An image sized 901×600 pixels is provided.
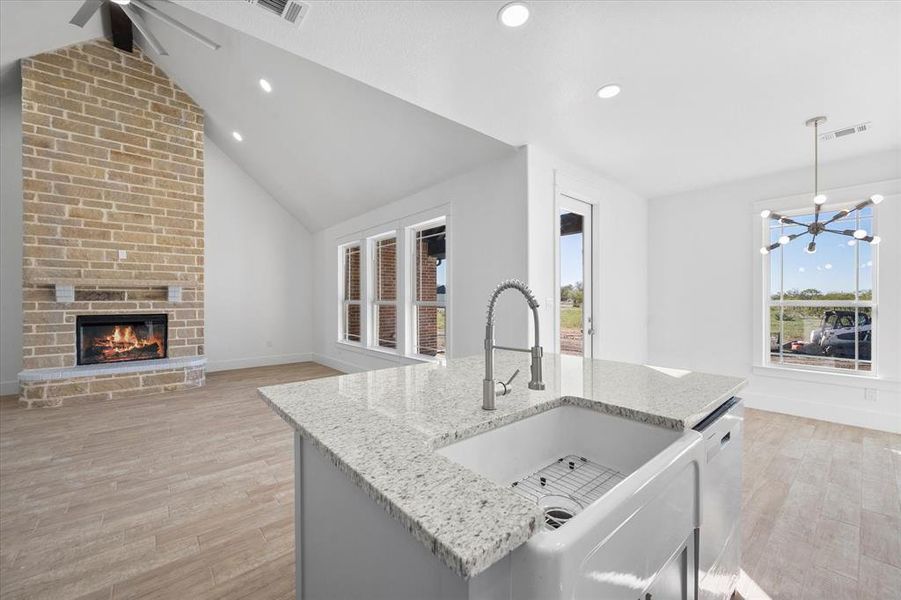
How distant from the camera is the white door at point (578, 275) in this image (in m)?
4.03

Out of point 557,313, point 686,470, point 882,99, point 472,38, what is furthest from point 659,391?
point 882,99

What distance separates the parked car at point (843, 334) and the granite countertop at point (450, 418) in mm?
3425

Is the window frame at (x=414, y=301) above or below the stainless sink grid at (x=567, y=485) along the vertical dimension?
above

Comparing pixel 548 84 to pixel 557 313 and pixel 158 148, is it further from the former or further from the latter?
pixel 158 148

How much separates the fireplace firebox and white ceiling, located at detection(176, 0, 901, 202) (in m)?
4.46

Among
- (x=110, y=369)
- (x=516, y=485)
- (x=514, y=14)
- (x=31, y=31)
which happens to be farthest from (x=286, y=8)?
(x=110, y=369)

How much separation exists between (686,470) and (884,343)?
163 inches

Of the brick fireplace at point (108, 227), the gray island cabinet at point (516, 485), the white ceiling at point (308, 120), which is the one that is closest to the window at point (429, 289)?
the white ceiling at point (308, 120)

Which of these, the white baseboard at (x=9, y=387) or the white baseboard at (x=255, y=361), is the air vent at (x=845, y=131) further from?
the white baseboard at (x=9, y=387)

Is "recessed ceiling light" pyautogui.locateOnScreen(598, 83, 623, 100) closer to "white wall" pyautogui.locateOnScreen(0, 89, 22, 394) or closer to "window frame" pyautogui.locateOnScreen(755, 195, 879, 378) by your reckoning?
"window frame" pyautogui.locateOnScreen(755, 195, 879, 378)

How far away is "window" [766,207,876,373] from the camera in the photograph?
3580 mm

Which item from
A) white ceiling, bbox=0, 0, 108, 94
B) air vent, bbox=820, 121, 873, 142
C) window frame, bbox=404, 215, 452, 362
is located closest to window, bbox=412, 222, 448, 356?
window frame, bbox=404, 215, 452, 362

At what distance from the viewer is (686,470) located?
980 mm

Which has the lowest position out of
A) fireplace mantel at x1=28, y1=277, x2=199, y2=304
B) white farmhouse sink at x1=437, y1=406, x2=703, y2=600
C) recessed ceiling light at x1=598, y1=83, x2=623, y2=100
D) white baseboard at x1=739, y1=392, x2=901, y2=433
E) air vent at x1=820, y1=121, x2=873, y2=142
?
white baseboard at x1=739, y1=392, x2=901, y2=433
